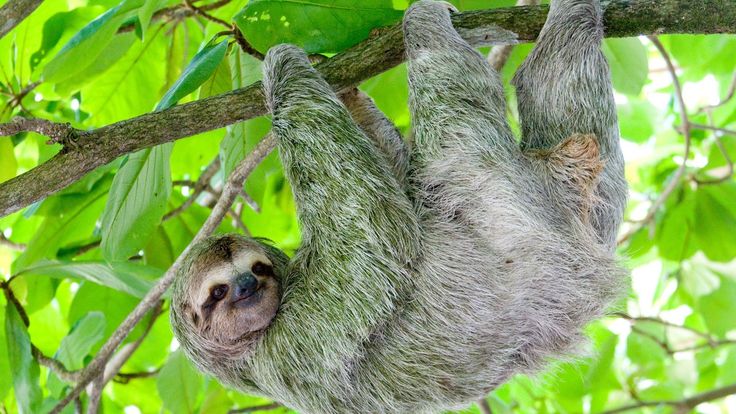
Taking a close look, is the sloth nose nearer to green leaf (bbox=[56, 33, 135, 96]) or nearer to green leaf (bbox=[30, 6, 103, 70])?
green leaf (bbox=[56, 33, 135, 96])

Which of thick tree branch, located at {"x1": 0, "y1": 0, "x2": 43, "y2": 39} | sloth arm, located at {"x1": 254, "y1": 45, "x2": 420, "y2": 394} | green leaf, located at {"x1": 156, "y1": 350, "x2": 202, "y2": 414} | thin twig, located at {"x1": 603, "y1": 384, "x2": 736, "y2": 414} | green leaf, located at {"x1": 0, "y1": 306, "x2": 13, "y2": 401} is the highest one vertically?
thick tree branch, located at {"x1": 0, "y1": 0, "x2": 43, "y2": 39}

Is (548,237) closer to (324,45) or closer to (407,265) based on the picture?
(407,265)

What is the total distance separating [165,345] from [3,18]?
4.28 metres

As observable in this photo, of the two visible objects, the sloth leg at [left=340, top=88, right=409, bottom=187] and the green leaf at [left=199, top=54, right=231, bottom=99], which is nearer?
the sloth leg at [left=340, top=88, right=409, bottom=187]

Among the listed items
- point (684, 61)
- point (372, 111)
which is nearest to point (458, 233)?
point (372, 111)

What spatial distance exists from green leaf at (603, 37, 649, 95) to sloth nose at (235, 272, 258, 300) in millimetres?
3897

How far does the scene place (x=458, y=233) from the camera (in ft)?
15.8

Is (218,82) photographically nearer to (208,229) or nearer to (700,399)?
(208,229)

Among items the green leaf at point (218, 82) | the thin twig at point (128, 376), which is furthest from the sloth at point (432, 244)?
the thin twig at point (128, 376)

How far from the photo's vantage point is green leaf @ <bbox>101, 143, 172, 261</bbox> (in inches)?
208

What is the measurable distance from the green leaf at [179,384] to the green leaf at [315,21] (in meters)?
2.91

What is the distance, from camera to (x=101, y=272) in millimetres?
5512

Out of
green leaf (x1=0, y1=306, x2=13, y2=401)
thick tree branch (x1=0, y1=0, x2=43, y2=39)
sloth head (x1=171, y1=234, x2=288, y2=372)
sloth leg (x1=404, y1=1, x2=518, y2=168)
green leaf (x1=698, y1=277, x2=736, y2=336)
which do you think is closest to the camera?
thick tree branch (x1=0, y1=0, x2=43, y2=39)

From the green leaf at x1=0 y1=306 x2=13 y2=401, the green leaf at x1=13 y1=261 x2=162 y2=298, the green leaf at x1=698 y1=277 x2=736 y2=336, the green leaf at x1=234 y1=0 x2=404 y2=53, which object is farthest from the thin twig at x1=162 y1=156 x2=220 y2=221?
the green leaf at x1=698 y1=277 x2=736 y2=336
